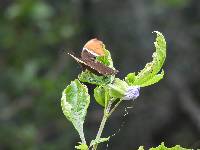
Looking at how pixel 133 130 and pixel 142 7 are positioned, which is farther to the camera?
pixel 133 130

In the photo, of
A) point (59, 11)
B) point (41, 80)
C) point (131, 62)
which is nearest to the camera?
point (41, 80)

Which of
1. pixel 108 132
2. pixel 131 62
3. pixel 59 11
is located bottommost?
pixel 108 132

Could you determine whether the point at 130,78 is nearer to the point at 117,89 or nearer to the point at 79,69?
the point at 117,89

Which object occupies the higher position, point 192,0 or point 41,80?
point 192,0

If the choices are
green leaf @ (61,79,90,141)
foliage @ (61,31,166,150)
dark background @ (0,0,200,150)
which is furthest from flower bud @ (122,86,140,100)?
dark background @ (0,0,200,150)

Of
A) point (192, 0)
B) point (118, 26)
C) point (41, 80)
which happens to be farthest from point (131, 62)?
point (41, 80)

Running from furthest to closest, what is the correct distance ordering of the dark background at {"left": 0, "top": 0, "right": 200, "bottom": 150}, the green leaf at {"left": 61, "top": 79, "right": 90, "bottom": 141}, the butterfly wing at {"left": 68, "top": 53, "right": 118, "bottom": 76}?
the dark background at {"left": 0, "top": 0, "right": 200, "bottom": 150}
the green leaf at {"left": 61, "top": 79, "right": 90, "bottom": 141}
the butterfly wing at {"left": 68, "top": 53, "right": 118, "bottom": 76}

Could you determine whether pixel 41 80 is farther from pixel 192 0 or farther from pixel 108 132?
pixel 192 0

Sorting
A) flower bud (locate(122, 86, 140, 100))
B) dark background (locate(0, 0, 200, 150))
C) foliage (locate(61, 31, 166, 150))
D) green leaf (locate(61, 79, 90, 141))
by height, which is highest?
dark background (locate(0, 0, 200, 150))

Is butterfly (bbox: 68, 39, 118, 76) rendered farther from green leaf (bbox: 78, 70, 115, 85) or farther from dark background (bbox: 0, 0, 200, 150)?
dark background (bbox: 0, 0, 200, 150)
